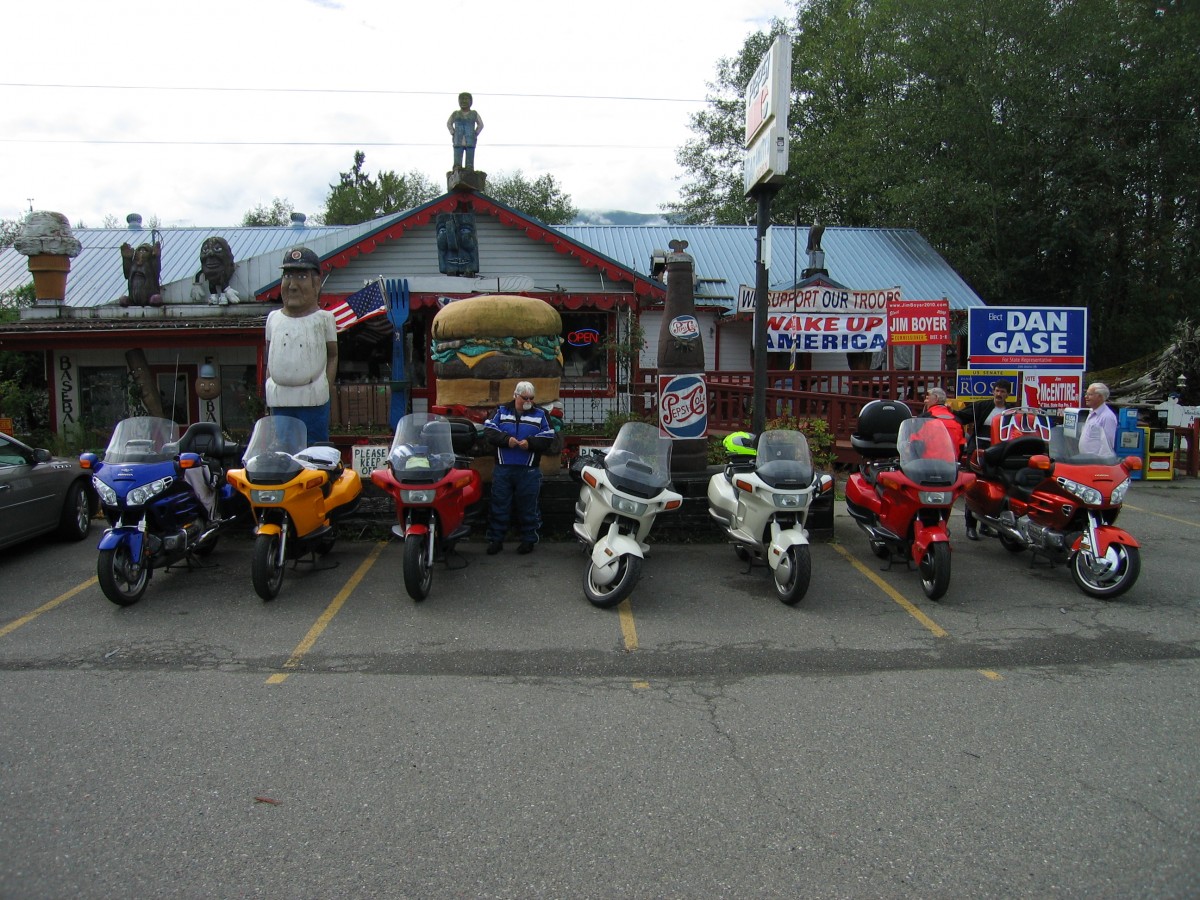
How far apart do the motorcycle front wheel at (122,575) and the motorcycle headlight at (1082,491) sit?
748cm

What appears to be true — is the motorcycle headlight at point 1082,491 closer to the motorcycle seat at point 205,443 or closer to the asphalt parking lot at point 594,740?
the asphalt parking lot at point 594,740

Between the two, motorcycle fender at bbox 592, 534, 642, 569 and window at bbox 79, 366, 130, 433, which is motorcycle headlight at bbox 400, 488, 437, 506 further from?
window at bbox 79, 366, 130, 433

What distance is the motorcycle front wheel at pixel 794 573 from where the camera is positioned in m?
6.63

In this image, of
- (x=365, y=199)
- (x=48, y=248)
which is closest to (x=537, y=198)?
(x=365, y=199)

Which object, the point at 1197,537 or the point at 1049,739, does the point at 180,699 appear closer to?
the point at 1049,739

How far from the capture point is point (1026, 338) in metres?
13.0

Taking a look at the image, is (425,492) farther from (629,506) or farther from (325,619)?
(629,506)

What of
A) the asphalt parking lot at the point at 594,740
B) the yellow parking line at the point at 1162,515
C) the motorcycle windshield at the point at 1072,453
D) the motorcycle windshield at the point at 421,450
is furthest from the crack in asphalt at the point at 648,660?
the yellow parking line at the point at 1162,515

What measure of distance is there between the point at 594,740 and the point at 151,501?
4462 mm

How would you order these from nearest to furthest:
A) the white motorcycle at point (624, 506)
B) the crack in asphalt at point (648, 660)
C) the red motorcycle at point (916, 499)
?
the crack in asphalt at point (648, 660) < the white motorcycle at point (624, 506) < the red motorcycle at point (916, 499)

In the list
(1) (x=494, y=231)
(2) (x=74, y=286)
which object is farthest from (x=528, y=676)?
(2) (x=74, y=286)

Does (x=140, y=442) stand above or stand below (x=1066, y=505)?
above

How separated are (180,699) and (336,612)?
1699 millimetres

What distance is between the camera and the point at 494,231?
1584cm
